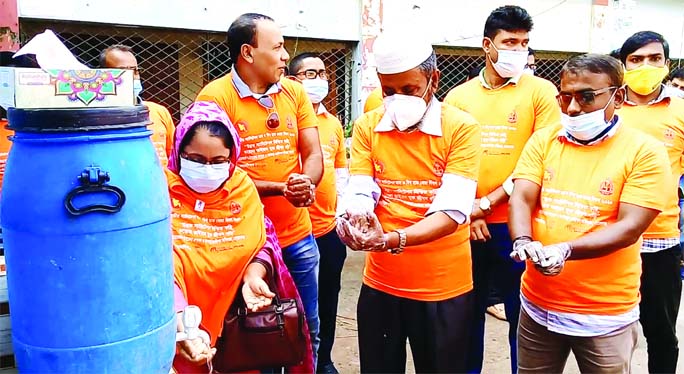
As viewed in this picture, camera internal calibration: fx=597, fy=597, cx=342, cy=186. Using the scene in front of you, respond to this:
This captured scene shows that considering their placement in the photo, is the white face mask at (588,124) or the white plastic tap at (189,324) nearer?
the white plastic tap at (189,324)

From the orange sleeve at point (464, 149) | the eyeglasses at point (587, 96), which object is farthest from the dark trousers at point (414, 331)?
the eyeglasses at point (587, 96)

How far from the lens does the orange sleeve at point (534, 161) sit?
213 centimetres

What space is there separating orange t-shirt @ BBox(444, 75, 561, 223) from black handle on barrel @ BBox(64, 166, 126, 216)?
71.5 inches

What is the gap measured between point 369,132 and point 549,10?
599cm

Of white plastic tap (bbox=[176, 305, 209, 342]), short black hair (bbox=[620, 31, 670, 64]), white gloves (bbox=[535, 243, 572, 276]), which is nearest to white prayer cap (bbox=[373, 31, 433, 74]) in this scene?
white gloves (bbox=[535, 243, 572, 276])

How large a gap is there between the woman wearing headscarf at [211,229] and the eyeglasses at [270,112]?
0.54m

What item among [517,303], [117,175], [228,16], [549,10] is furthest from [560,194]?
[549,10]

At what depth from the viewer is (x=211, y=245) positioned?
2.04 metres

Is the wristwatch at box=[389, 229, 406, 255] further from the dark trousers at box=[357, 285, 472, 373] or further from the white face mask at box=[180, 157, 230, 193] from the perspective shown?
the white face mask at box=[180, 157, 230, 193]

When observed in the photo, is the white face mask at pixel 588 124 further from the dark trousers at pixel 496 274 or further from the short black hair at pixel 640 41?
the short black hair at pixel 640 41

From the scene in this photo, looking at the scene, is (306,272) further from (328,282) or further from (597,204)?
(597,204)

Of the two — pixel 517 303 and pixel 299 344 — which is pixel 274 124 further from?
pixel 517 303

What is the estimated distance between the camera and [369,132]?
219 centimetres

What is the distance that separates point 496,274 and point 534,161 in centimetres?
82
